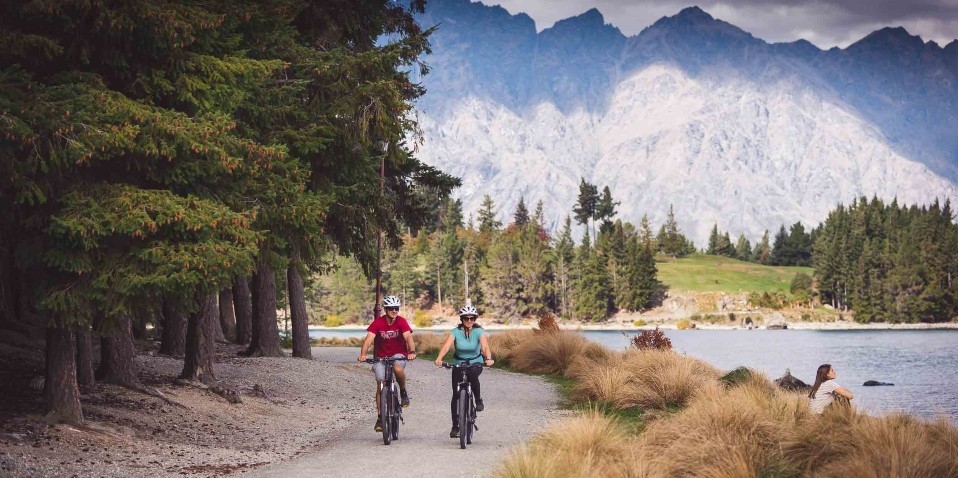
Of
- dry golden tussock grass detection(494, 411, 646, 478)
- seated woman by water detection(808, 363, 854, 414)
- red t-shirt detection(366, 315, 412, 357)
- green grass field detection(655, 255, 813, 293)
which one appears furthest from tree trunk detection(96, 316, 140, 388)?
green grass field detection(655, 255, 813, 293)

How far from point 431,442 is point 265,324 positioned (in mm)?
14592

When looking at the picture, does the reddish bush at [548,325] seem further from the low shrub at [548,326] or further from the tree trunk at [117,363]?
the tree trunk at [117,363]

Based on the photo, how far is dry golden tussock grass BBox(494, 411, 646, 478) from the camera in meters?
9.48

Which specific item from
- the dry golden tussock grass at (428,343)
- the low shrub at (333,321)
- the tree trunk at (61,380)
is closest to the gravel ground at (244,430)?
the tree trunk at (61,380)

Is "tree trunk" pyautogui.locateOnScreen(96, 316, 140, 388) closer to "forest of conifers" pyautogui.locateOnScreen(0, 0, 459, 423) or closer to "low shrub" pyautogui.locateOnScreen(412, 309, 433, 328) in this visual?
"forest of conifers" pyautogui.locateOnScreen(0, 0, 459, 423)

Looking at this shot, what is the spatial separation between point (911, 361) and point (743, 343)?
25689mm

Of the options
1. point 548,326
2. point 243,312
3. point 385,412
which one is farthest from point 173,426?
point 548,326

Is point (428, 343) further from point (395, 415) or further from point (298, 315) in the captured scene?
point (395, 415)

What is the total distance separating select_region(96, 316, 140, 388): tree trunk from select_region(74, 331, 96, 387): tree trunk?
2.47 ft

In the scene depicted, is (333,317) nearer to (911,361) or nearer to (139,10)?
(911,361)

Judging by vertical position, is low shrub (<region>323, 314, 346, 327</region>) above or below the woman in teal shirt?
above

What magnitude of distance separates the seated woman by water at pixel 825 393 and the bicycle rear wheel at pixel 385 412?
243 inches

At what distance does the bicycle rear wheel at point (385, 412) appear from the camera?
549 inches

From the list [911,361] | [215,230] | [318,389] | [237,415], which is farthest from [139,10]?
[911,361]
